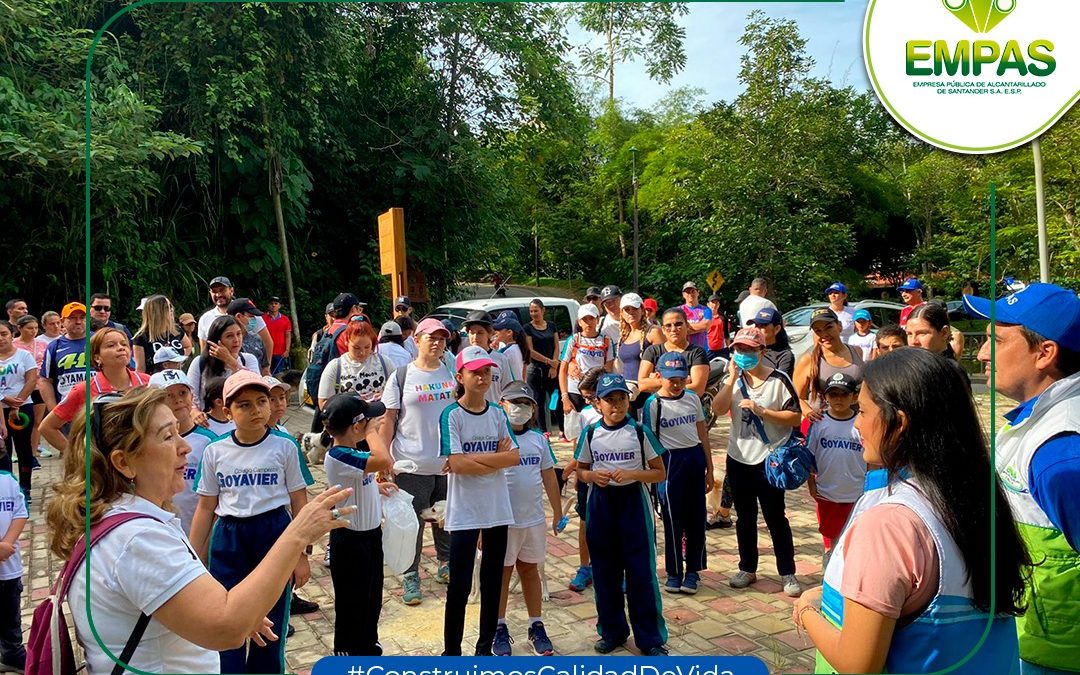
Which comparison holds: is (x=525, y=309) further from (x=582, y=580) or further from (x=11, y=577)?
(x=11, y=577)

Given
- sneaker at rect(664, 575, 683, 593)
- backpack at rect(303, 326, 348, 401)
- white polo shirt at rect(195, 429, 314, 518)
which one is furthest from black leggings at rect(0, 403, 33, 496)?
sneaker at rect(664, 575, 683, 593)

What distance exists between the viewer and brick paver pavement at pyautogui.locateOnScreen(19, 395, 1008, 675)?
3338mm

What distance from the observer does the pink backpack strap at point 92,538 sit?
4.45 ft

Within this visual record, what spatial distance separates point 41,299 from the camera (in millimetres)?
9164

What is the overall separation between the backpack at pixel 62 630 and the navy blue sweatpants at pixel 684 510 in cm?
320

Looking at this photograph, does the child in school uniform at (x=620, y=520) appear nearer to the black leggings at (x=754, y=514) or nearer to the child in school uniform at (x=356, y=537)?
the black leggings at (x=754, y=514)

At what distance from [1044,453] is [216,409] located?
136 inches

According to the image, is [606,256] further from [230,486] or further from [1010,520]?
[1010,520]

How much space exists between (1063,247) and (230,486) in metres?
8.15

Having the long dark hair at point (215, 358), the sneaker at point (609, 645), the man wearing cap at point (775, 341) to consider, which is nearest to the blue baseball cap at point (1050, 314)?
the sneaker at point (609, 645)

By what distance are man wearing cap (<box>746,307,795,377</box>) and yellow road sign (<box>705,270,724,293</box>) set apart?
2.22 feet

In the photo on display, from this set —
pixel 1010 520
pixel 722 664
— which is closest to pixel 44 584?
pixel 722 664

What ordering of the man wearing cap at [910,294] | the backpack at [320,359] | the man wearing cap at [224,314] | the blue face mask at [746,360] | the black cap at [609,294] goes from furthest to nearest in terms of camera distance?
1. the black cap at [609,294]
2. the man wearing cap at [224,314]
3. the backpack at [320,359]
4. the man wearing cap at [910,294]
5. the blue face mask at [746,360]

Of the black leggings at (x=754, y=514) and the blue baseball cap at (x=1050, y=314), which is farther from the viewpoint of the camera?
the black leggings at (x=754, y=514)
